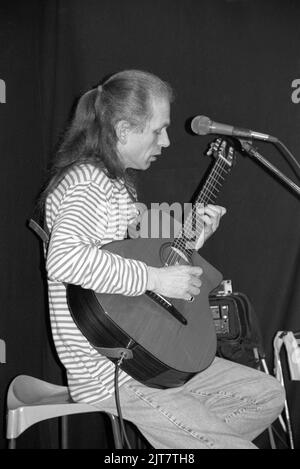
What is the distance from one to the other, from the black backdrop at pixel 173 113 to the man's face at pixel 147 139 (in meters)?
0.71

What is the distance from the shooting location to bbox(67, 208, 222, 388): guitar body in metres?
1.33

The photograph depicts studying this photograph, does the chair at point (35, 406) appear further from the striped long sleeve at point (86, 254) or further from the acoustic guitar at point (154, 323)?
the striped long sleeve at point (86, 254)

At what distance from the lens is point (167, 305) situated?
4.81 ft

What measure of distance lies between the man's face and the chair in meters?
0.79

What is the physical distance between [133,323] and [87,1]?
154 cm

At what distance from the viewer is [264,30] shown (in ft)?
7.59

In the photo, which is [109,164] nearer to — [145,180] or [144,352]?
[144,352]

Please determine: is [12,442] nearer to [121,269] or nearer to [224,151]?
[121,269]

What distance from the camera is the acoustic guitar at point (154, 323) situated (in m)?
1.34

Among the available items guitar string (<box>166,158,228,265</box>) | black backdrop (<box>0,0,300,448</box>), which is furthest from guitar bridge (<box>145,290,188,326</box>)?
black backdrop (<box>0,0,300,448</box>)

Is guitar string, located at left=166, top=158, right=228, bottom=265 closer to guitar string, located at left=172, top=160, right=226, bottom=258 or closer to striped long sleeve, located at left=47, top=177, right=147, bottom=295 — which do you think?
guitar string, located at left=172, top=160, right=226, bottom=258

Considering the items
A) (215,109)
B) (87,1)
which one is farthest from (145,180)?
(87,1)

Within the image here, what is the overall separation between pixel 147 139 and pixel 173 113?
823mm

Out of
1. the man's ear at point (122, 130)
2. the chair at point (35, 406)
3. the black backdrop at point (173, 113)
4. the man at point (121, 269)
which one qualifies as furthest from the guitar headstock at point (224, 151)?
the chair at point (35, 406)
